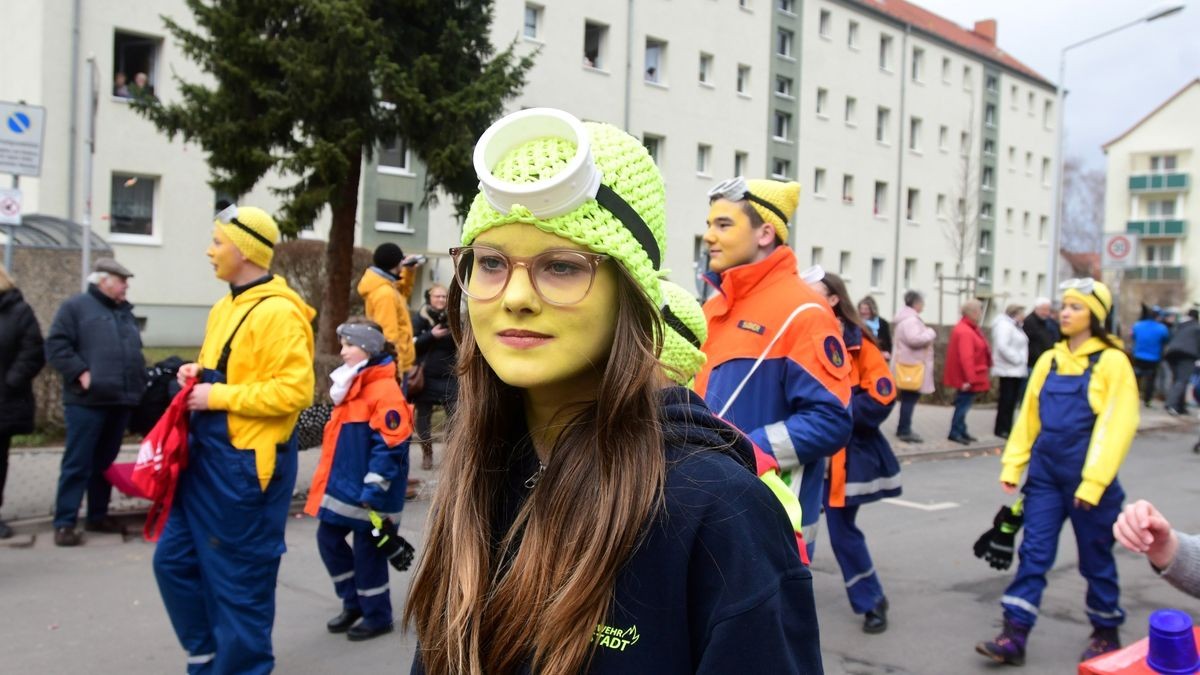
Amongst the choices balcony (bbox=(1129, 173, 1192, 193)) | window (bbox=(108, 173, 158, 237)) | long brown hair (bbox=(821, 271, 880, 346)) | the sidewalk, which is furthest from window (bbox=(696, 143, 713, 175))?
balcony (bbox=(1129, 173, 1192, 193))

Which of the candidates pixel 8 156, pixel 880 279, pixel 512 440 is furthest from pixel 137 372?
pixel 880 279

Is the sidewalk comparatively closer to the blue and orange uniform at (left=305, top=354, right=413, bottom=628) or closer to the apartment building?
the blue and orange uniform at (left=305, top=354, right=413, bottom=628)

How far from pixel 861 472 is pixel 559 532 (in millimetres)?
4789

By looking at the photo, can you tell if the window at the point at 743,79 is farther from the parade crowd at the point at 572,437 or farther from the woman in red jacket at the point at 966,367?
the parade crowd at the point at 572,437

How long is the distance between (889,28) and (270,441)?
50.1 meters

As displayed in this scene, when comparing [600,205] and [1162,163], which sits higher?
[1162,163]

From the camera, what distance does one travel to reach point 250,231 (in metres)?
4.52

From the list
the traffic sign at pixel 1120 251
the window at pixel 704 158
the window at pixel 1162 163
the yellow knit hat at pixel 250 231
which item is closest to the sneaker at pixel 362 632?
the yellow knit hat at pixel 250 231

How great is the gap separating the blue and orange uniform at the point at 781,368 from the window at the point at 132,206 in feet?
83.0

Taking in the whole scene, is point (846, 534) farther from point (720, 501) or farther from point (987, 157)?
point (987, 157)

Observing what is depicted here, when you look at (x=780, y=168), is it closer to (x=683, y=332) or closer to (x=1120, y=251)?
(x=1120, y=251)

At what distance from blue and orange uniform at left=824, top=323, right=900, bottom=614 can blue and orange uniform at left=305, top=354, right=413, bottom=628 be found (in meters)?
2.43

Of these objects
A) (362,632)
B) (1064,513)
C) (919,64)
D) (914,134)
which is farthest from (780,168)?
(362,632)

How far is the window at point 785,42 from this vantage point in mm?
44281
